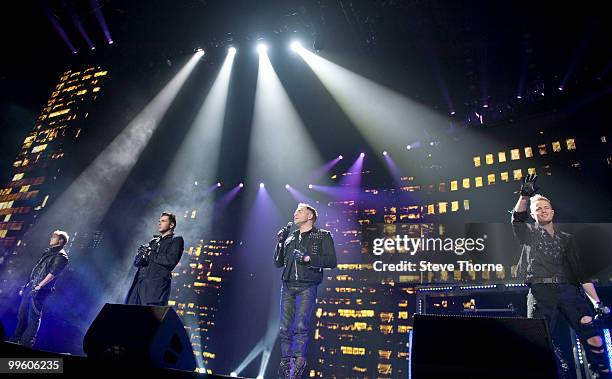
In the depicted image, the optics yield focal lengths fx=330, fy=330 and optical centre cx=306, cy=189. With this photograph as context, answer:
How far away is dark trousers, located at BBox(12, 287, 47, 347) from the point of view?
6.21m

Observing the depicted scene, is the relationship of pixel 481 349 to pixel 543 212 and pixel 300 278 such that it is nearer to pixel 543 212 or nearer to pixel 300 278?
pixel 300 278

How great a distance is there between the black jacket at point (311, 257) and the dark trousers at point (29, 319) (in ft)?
16.3

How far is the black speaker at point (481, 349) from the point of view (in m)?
2.24

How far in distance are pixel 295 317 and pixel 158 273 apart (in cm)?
245

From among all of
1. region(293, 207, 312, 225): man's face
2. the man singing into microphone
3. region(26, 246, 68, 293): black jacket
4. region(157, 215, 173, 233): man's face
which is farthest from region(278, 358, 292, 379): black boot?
region(26, 246, 68, 293): black jacket

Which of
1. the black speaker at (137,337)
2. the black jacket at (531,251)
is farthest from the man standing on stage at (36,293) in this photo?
the black jacket at (531,251)

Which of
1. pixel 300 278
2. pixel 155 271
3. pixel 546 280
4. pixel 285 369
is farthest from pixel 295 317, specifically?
pixel 546 280

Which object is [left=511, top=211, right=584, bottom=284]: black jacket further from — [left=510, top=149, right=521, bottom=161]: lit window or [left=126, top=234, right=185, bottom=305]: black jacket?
[left=510, top=149, right=521, bottom=161]: lit window

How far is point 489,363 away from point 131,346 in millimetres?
2721

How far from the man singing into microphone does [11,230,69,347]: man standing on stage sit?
4773 millimetres

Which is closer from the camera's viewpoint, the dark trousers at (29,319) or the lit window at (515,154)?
the dark trousers at (29,319)

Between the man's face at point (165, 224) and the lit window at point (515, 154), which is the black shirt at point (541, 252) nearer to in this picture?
the man's face at point (165, 224)

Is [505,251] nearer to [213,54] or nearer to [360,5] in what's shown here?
[360,5]

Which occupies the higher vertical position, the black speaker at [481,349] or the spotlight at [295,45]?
the spotlight at [295,45]
